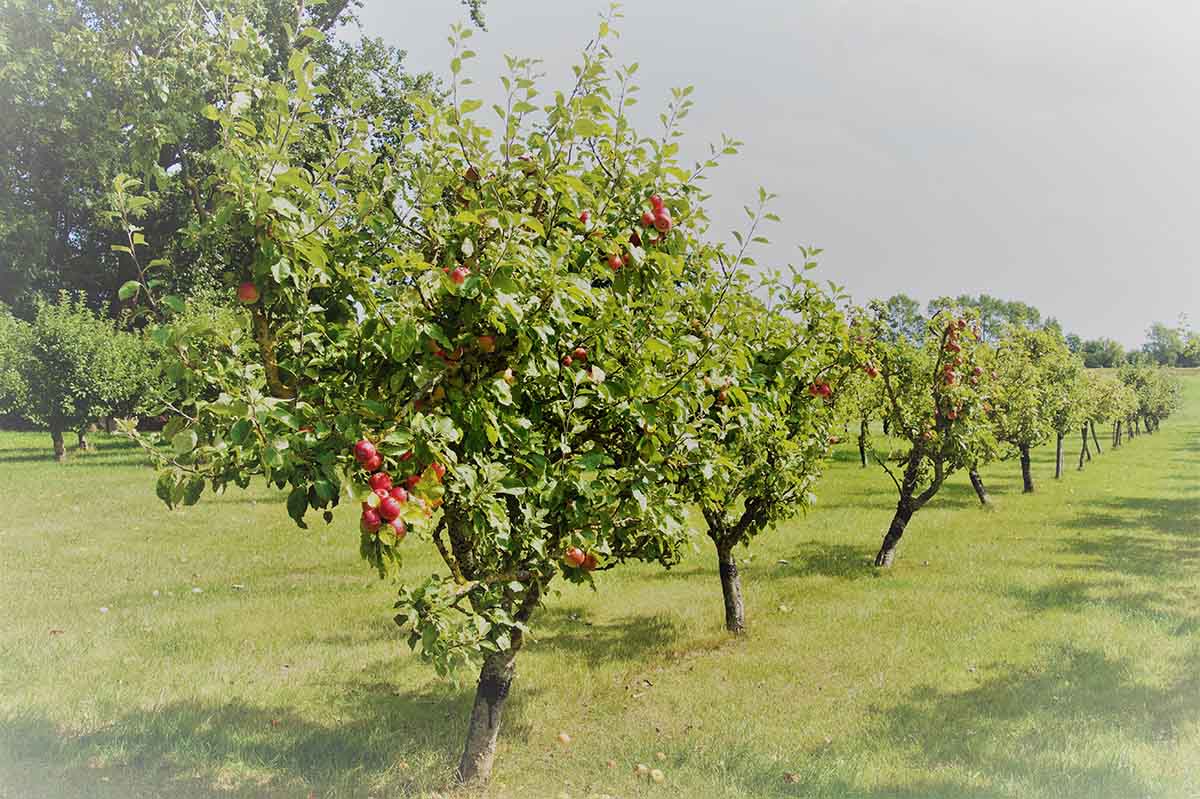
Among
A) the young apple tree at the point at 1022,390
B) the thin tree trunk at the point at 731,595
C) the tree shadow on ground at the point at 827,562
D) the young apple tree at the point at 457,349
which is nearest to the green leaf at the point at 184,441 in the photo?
the young apple tree at the point at 457,349

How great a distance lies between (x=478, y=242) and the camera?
181 inches

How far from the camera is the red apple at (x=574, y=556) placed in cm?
521

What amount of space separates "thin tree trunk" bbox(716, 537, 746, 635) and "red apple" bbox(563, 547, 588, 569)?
5224mm

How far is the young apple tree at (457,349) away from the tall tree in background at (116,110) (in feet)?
1.18

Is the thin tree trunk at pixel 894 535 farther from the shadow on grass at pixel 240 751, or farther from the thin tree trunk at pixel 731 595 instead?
the shadow on grass at pixel 240 751

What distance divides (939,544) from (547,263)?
1536 cm

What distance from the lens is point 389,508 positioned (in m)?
3.60

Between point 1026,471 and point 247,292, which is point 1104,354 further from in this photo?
point 247,292

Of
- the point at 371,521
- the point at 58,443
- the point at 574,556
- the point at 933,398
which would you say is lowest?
the point at 574,556

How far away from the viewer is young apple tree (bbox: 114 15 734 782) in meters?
3.94

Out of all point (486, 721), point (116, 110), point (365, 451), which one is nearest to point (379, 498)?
point (365, 451)

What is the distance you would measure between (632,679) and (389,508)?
5.60 meters

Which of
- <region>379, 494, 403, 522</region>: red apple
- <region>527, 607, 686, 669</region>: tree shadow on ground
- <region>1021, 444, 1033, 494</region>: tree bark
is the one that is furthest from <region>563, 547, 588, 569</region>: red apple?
<region>1021, 444, 1033, 494</region>: tree bark

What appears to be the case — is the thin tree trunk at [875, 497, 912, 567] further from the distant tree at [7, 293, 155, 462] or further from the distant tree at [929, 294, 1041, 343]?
the distant tree at [7, 293, 155, 462]
